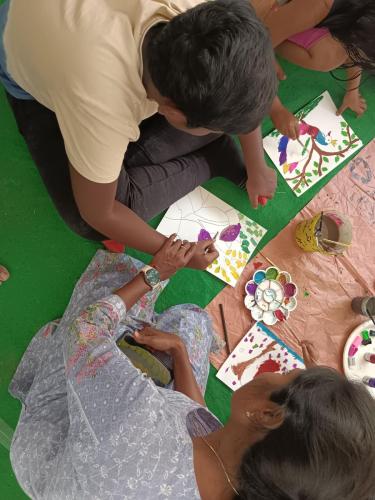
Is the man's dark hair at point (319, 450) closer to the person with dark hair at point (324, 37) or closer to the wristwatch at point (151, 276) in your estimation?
the wristwatch at point (151, 276)

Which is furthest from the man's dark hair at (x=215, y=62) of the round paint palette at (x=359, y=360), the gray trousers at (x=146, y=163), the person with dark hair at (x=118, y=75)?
the round paint palette at (x=359, y=360)

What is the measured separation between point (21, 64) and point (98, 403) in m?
0.62

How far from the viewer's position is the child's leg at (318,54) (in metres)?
1.21

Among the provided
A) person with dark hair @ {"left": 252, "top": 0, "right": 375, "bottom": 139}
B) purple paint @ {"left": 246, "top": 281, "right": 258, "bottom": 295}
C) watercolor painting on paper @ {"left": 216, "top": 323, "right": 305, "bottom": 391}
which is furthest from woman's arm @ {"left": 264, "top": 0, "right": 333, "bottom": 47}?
watercolor painting on paper @ {"left": 216, "top": 323, "right": 305, "bottom": 391}

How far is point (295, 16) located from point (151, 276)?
2.49 feet

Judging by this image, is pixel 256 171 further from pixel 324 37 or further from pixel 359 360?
pixel 359 360

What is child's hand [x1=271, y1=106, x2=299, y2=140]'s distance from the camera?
1.28m

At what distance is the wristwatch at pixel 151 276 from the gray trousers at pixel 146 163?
0.16m

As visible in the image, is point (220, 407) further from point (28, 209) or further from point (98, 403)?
point (28, 209)

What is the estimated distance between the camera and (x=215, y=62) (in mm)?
598

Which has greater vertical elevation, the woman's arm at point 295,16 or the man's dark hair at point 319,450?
the woman's arm at point 295,16

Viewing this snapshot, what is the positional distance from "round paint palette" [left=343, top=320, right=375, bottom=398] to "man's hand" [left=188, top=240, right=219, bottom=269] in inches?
19.2

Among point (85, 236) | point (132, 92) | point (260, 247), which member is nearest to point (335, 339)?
point (260, 247)

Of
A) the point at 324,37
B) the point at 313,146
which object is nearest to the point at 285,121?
the point at 313,146
